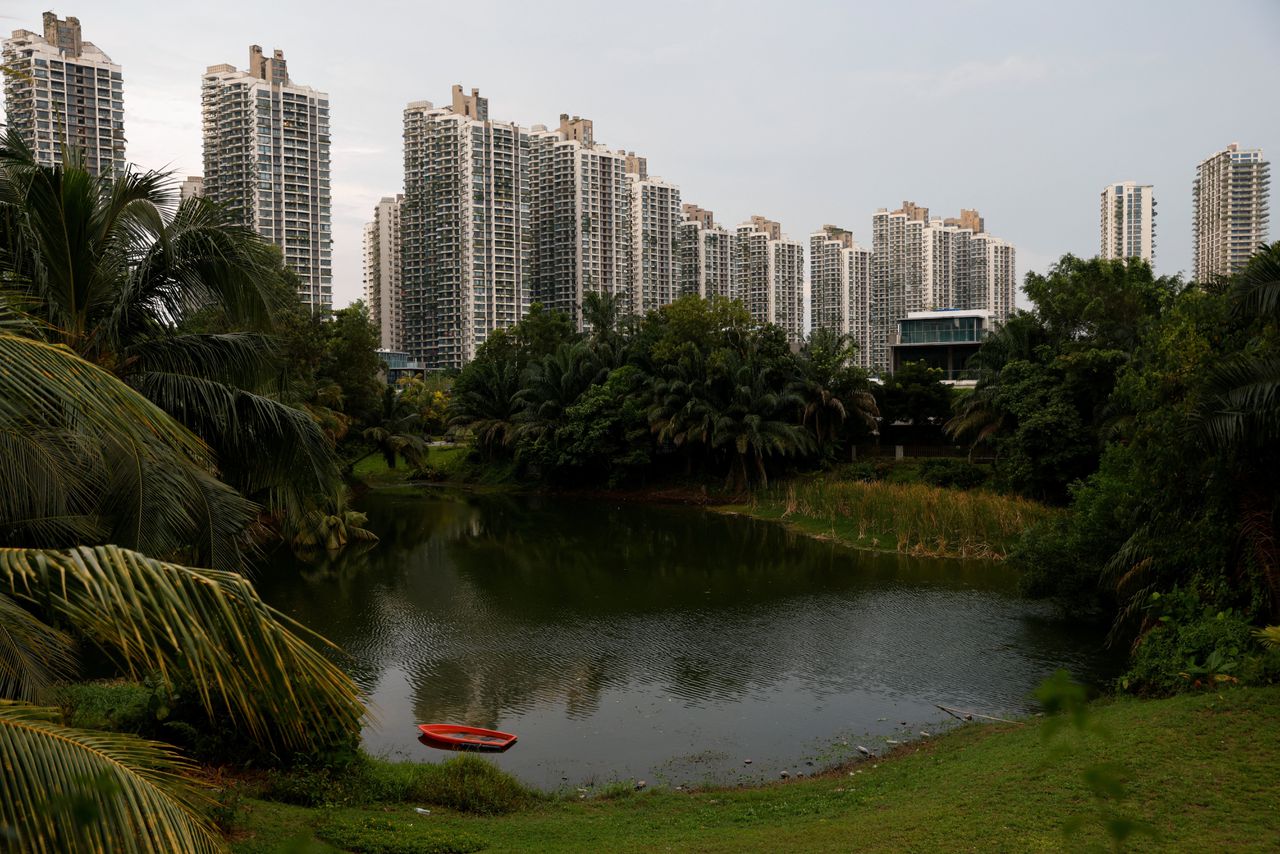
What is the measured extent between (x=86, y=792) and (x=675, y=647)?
11.4 metres

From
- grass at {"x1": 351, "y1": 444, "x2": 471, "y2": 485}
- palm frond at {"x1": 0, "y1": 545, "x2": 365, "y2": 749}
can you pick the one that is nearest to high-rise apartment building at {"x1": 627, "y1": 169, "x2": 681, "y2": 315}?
grass at {"x1": 351, "y1": 444, "x2": 471, "y2": 485}

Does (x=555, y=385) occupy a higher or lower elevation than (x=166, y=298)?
lower

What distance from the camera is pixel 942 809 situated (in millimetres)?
6395

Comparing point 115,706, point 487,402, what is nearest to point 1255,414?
point 115,706

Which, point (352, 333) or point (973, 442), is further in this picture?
point (352, 333)

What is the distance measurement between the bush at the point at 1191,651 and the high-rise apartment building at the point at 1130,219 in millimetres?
54266

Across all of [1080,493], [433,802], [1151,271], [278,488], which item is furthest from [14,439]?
[1151,271]

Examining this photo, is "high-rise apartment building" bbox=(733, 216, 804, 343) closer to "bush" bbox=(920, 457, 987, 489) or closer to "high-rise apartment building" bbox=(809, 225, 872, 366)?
"high-rise apartment building" bbox=(809, 225, 872, 366)

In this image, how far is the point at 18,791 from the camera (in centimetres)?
249

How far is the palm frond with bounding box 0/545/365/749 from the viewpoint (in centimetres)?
276

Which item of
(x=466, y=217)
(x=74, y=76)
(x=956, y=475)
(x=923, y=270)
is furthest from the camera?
(x=923, y=270)

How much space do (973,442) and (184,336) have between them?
22939mm

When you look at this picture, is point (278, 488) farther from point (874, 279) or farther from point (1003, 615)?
point (874, 279)

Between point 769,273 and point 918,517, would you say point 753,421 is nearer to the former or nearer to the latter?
point 918,517
